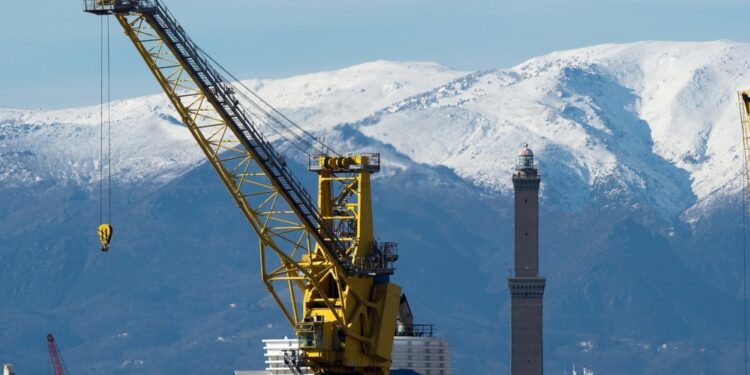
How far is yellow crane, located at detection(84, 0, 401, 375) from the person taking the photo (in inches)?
6137

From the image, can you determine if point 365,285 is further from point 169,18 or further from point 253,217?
point 169,18

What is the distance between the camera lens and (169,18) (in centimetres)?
15550

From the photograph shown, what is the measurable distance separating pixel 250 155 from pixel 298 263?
8.64 m

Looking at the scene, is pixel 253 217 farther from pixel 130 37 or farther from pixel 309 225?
pixel 130 37

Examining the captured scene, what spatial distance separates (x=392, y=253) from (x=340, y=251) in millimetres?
5190

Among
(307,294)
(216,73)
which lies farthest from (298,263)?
(216,73)

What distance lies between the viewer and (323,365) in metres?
160

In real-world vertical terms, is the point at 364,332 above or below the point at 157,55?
below

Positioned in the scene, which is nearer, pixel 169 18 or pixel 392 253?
pixel 169 18

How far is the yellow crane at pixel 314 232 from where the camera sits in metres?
156

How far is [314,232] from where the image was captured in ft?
525

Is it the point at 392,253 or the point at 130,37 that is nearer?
the point at 130,37

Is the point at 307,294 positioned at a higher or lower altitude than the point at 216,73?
lower

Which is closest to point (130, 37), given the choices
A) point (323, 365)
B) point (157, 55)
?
point (157, 55)
